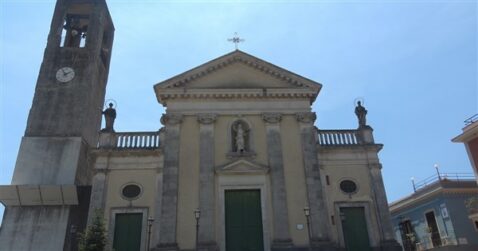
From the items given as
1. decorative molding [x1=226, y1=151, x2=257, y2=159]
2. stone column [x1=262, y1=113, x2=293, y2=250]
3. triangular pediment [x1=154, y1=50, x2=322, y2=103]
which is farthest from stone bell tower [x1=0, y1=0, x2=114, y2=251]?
stone column [x1=262, y1=113, x2=293, y2=250]

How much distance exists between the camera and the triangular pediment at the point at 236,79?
2245 centimetres

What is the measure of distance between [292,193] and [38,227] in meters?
13.6

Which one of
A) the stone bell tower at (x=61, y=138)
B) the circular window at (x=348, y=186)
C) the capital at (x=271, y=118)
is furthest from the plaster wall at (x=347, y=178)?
the stone bell tower at (x=61, y=138)

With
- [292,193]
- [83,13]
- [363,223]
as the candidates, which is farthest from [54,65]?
[363,223]

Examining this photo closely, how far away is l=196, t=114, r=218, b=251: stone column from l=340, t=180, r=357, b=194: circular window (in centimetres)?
696

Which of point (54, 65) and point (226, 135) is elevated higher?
point (54, 65)

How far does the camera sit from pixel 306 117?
73.6 ft

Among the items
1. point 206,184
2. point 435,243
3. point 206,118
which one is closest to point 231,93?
point 206,118

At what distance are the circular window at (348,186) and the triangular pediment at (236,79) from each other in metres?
5.24

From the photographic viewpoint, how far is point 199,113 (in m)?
22.2

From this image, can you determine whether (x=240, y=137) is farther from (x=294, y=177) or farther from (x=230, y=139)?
(x=294, y=177)

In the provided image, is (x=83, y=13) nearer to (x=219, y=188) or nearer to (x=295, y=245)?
(x=219, y=188)

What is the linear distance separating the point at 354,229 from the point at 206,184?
7920 millimetres

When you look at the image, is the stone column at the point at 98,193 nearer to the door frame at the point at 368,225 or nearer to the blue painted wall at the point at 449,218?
the door frame at the point at 368,225
